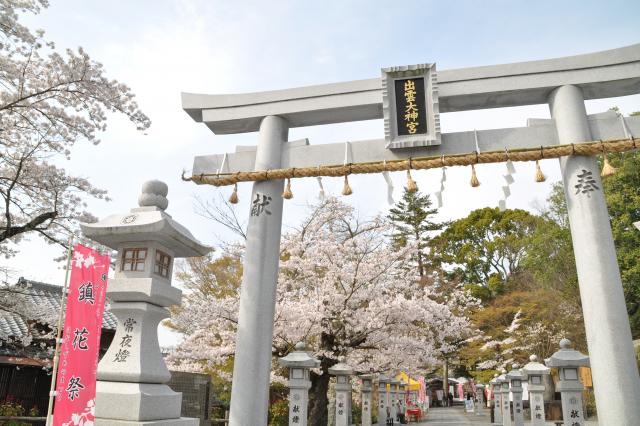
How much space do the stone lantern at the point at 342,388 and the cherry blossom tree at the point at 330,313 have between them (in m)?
0.40

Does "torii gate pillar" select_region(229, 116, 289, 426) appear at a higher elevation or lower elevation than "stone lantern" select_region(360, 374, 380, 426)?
higher

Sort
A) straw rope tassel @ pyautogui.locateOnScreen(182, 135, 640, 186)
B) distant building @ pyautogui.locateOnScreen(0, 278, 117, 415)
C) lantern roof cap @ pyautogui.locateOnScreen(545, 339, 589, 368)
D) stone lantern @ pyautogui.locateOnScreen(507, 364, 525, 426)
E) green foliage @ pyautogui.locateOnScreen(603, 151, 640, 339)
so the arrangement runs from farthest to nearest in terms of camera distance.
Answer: green foliage @ pyautogui.locateOnScreen(603, 151, 640, 339)
stone lantern @ pyautogui.locateOnScreen(507, 364, 525, 426)
distant building @ pyautogui.locateOnScreen(0, 278, 117, 415)
lantern roof cap @ pyautogui.locateOnScreen(545, 339, 589, 368)
straw rope tassel @ pyautogui.locateOnScreen(182, 135, 640, 186)

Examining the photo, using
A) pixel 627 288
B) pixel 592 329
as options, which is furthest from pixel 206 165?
pixel 627 288

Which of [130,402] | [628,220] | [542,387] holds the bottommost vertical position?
[542,387]

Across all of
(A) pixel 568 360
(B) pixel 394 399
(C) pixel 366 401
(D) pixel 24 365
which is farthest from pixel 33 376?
(B) pixel 394 399

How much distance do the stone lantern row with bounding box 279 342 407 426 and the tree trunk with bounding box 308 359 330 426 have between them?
0.43 metres

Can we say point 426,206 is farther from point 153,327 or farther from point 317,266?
point 153,327

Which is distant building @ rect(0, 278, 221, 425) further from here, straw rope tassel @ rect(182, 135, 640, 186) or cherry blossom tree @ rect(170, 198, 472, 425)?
straw rope tassel @ rect(182, 135, 640, 186)

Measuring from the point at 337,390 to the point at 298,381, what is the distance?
186 inches

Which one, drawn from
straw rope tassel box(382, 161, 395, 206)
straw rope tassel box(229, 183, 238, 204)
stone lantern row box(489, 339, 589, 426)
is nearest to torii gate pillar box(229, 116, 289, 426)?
straw rope tassel box(229, 183, 238, 204)

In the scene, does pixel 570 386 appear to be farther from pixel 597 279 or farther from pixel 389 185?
pixel 389 185

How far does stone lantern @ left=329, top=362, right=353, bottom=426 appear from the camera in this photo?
13570mm

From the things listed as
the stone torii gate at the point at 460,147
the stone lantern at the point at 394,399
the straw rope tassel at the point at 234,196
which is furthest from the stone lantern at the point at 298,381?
the stone lantern at the point at 394,399

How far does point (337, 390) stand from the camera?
48.2 feet
